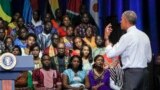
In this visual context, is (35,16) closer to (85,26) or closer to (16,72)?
(85,26)

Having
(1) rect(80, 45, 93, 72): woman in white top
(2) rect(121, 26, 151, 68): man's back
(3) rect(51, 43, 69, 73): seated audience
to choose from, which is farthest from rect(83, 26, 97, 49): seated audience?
(2) rect(121, 26, 151, 68): man's back

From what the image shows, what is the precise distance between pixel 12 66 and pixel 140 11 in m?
6.14

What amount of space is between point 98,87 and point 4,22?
2733 millimetres

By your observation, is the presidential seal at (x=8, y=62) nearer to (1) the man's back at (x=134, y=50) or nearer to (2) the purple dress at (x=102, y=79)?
(1) the man's back at (x=134, y=50)

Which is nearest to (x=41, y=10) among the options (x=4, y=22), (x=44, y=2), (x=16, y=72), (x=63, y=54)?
(x=44, y=2)

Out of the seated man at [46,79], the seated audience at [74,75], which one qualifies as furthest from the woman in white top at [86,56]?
the seated man at [46,79]

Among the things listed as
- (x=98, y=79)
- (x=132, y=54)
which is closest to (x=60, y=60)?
(x=98, y=79)

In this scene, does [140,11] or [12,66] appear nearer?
[12,66]

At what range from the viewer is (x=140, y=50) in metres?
4.93

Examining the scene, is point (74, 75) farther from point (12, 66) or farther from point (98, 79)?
point (12, 66)

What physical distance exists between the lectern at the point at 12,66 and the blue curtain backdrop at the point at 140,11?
5.82m

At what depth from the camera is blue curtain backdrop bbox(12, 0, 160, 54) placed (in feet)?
30.9

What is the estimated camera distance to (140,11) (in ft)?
31.1

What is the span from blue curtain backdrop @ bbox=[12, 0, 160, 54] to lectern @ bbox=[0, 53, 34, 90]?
5.82 meters
